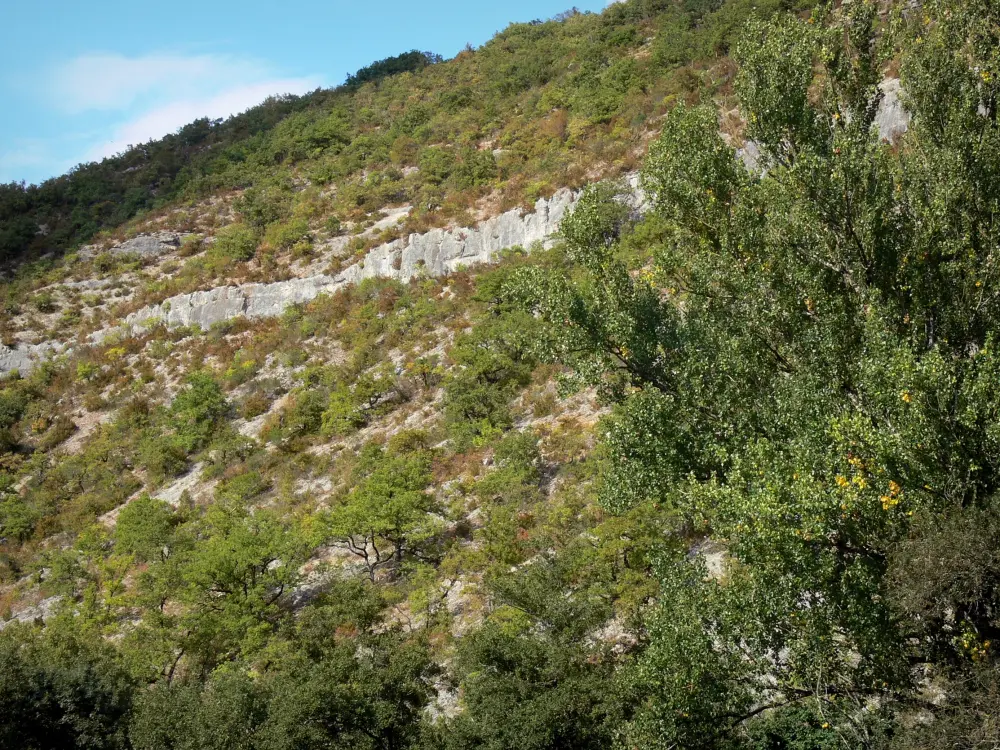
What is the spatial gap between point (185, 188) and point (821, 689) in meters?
40.3

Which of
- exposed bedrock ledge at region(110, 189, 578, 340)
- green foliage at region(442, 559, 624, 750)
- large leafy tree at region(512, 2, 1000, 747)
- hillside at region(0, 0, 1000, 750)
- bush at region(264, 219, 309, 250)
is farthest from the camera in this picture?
bush at region(264, 219, 309, 250)

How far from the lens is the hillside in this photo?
6891 millimetres

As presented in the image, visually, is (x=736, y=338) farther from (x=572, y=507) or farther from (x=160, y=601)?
(x=160, y=601)

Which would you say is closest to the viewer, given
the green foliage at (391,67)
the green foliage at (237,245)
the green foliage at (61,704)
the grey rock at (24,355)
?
the green foliage at (61,704)

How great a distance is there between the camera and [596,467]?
14.3 m

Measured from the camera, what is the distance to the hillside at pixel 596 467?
689cm

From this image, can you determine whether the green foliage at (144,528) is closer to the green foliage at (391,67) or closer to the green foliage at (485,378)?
the green foliage at (485,378)

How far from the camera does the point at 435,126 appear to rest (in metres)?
37.3

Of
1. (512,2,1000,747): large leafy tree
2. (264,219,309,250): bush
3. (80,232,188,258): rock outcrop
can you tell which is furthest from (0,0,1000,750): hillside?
(80,232,188,258): rock outcrop

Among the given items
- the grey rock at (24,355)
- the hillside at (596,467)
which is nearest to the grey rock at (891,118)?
the hillside at (596,467)

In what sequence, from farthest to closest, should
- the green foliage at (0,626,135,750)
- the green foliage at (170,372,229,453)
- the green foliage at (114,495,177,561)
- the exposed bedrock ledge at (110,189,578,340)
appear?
the exposed bedrock ledge at (110,189,578,340) < the green foliage at (170,372,229,453) < the green foliage at (114,495,177,561) < the green foliage at (0,626,135,750)

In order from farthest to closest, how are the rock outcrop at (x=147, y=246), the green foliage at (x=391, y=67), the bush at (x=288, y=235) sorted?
the green foliage at (x=391, y=67), the rock outcrop at (x=147, y=246), the bush at (x=288, y=235)

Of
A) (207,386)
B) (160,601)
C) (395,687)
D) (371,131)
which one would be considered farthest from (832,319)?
(371,131)

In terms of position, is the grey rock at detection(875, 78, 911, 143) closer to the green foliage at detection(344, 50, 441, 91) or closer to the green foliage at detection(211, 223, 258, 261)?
the green foliage at detection(211, 223, 258, 261)
